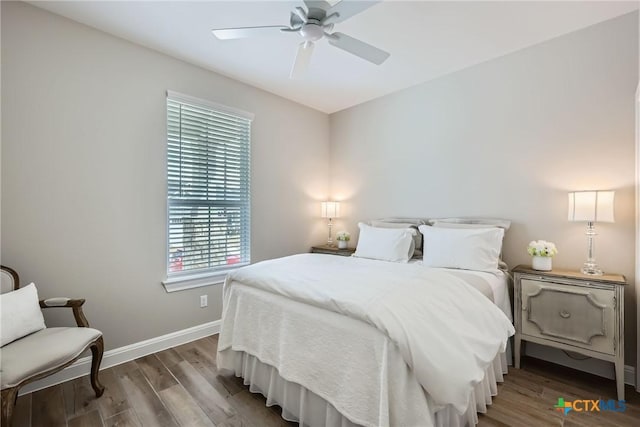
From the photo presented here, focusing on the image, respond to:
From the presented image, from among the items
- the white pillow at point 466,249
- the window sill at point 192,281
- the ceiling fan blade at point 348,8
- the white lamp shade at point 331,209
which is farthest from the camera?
the white lamp shade at point 331,209

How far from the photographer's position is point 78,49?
2246mm

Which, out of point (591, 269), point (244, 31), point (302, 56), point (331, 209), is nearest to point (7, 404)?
point (244, 31)

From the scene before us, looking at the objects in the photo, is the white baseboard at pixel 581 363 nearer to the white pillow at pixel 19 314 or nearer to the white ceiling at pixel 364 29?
the white ceiling at pixel 364 29

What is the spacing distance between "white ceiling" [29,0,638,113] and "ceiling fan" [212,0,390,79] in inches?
11.9

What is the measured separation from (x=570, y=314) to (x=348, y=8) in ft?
8.41

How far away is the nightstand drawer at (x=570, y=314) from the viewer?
1953 millimetres

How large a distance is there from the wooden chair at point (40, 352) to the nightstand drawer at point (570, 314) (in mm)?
3138

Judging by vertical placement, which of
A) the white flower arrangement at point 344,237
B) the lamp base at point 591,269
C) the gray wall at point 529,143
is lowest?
the lamp base at point 591,269

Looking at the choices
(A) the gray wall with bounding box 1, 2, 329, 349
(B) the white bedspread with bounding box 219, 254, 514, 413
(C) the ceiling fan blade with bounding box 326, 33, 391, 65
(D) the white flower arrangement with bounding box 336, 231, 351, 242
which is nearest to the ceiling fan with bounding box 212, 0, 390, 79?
(C) the ceiling fan blade with bounding box 326, 33, 391, 65

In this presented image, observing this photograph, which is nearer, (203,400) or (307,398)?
(307,398)

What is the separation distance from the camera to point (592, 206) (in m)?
2.11

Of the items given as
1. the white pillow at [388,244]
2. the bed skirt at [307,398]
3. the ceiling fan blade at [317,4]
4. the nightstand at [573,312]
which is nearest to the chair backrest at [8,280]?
the bed skirt at [307,398]

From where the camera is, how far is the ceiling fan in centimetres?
171

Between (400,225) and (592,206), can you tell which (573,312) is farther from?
(400,225)
